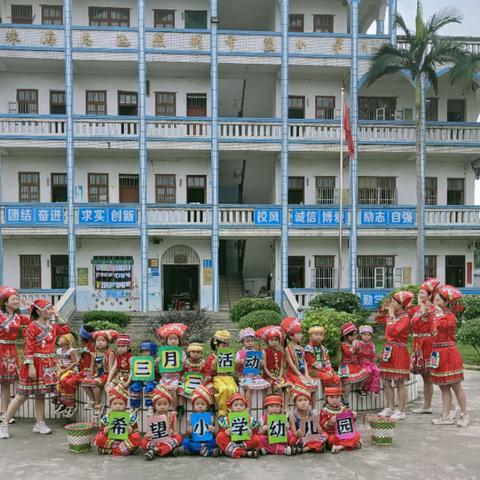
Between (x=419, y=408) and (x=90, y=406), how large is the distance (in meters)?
5.68

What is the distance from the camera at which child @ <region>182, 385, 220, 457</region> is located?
23.5 ft

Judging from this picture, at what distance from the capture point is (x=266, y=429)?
23.9 ft

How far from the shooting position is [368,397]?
9.62 meters

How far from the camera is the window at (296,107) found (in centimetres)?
2491

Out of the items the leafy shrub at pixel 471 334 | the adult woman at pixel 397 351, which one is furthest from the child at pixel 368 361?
the leafy shrub at pixel 471 334

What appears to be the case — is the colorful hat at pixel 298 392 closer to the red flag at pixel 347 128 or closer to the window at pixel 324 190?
the red flag at pixel 347 128

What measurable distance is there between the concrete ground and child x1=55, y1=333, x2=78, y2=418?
2.93 ft

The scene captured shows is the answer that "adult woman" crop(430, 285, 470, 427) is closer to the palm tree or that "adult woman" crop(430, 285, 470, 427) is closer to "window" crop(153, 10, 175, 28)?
the palm tree

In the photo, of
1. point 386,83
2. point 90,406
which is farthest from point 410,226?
point 90,406

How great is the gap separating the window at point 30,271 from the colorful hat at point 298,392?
61.5 feet

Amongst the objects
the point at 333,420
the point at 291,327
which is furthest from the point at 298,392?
the point at 291,327

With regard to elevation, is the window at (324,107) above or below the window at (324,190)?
above

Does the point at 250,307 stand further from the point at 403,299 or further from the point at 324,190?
the point at 403,299

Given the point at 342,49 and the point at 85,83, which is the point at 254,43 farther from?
the point at 85,83
